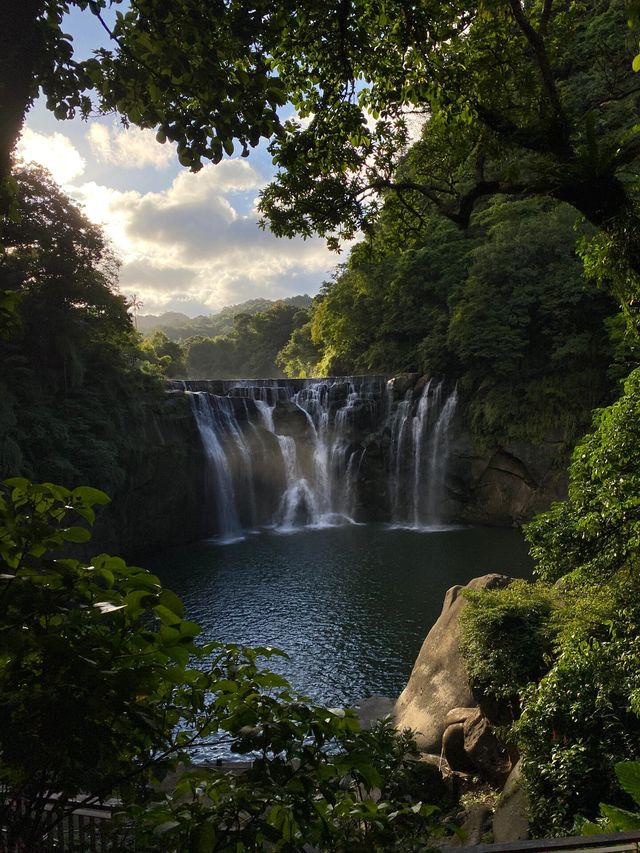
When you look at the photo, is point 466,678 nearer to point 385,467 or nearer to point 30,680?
point 30,680

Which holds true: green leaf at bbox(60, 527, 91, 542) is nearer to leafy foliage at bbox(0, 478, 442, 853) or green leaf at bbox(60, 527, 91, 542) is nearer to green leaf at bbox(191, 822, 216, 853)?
leafy foliage at bbox(0, 478, 442, 853)

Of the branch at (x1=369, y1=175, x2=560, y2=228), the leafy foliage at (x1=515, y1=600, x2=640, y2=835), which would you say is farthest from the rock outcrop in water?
the branch at (x1=369, y1=175, x2=560, y2=228)

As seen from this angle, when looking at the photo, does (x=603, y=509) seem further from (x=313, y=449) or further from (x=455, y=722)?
(x=313, y=449)

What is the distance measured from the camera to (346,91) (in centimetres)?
588

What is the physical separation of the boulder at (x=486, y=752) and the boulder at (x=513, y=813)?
99 centimetres

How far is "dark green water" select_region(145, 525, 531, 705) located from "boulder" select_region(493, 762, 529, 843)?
550cm

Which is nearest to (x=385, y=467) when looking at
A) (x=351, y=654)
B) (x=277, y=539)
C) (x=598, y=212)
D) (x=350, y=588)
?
(x=277, y=539)

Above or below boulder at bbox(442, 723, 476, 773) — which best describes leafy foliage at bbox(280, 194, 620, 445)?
above

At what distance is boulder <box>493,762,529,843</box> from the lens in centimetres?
573

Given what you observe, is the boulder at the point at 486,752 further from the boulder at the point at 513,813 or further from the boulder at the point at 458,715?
the boulder at the point at 513,813

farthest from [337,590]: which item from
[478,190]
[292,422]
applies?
[292,422]

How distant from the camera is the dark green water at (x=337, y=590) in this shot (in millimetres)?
13211

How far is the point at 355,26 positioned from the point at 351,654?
42.7 feet

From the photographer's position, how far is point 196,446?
28875mm
